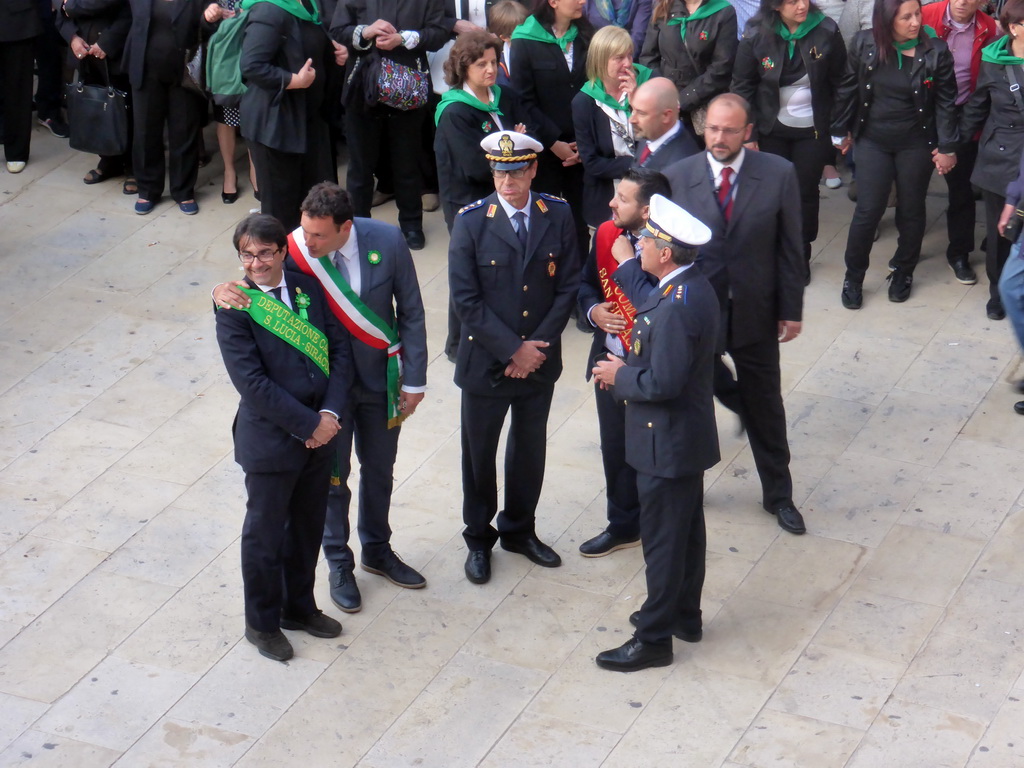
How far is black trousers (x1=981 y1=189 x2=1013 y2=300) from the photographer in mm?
7766

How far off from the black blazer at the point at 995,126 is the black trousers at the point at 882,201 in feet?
0.96

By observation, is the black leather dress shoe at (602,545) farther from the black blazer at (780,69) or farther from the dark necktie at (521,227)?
the black blazer at (780,69)

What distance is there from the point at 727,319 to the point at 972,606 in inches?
57.4

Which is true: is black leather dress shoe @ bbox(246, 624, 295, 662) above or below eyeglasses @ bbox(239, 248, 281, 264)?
below

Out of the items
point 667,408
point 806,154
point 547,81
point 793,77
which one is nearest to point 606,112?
point 547,81

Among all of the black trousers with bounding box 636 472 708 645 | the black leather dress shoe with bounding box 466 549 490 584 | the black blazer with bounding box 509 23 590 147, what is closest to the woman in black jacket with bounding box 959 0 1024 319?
the black blazer with bounding box 509 23 590 147

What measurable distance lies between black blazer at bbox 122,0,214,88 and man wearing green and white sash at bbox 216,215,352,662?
4.16 meters

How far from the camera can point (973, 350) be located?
757cm

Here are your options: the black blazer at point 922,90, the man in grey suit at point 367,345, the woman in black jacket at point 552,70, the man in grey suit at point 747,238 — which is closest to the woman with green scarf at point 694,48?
the woman in black jacket at point 552,70

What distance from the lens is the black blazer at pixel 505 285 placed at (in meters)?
5.62

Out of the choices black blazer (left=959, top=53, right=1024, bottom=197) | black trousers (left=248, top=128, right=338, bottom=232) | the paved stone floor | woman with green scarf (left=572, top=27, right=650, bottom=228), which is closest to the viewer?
the paved stone floor

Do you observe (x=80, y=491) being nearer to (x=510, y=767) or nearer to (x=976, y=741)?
(x=510, y=767)

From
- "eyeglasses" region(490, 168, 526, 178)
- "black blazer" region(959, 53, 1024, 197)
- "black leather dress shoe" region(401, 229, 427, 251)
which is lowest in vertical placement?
"black leather dress shoe" region(401, 229, 427, 251)

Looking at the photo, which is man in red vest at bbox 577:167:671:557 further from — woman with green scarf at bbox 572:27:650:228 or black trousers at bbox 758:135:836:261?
black trousers at bbox 758:135:836:261
